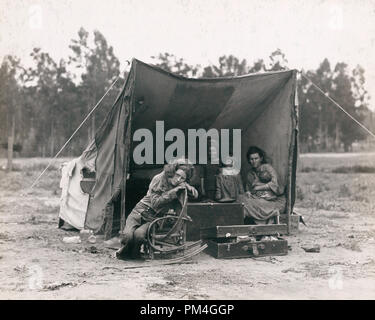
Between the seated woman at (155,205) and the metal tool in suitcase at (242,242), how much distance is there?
2.21 feet

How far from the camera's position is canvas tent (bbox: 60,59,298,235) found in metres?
6.24

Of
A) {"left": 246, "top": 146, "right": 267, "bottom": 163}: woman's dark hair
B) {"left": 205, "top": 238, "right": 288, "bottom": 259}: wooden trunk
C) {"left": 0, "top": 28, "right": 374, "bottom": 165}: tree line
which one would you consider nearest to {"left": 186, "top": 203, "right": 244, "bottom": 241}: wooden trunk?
Result: {"left": 205, "top": 238, "right": 288, "bottom": 259}: wooden trunk

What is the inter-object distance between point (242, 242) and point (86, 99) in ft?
59.2

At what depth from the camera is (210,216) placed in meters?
5.96

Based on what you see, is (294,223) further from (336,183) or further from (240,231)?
(336,183)

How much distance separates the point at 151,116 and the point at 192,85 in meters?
1.00

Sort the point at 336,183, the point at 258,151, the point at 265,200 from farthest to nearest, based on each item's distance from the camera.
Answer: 1. the point at 336,183
2. the point at 258,151
3. the point at 265,200

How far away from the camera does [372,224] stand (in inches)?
331

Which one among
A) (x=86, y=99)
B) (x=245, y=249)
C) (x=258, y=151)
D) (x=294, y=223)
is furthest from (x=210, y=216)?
(x=86, y=99)

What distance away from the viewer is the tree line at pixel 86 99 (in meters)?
20.5

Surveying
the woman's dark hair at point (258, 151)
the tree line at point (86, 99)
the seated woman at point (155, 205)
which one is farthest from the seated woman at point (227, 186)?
the tree line at point (86, 99)

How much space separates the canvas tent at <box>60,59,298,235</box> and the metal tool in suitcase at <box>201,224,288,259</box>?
1.04 m

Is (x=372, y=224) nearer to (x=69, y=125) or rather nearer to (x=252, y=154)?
(x=252, y=154)

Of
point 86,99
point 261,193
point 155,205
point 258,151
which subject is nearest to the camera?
point 155,205
